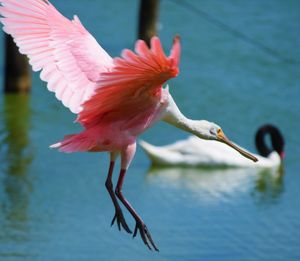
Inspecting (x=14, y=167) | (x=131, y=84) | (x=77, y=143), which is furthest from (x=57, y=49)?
(x=14, y=167)

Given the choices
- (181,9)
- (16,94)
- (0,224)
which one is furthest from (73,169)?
(181,9)

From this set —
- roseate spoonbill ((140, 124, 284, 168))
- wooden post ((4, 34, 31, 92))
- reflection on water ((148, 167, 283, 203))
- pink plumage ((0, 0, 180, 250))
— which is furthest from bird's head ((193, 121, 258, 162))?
wooden post ((4, 34, 31, 92))

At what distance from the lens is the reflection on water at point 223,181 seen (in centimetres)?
1009

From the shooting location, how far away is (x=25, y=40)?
7156mm

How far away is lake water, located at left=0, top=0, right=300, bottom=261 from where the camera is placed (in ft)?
28.3

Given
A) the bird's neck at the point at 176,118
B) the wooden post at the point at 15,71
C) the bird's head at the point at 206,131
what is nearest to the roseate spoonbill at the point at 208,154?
the wooden post at the point at 15,71

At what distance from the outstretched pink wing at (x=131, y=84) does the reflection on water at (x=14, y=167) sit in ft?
6.70

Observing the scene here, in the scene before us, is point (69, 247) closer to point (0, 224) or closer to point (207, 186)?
point (0, 224)

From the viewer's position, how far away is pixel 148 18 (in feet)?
46.9

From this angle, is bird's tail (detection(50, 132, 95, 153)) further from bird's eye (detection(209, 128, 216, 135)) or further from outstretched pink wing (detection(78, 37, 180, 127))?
bird's eye (detection(209, 128, 216, 135))

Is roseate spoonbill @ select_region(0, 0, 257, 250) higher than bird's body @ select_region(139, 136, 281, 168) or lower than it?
higher

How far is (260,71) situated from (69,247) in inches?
243

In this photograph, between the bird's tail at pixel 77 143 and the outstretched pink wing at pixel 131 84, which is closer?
the outstretched pink wing at pixel 131 84

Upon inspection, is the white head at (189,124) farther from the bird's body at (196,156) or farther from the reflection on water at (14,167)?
the bird's body at (196,156)
